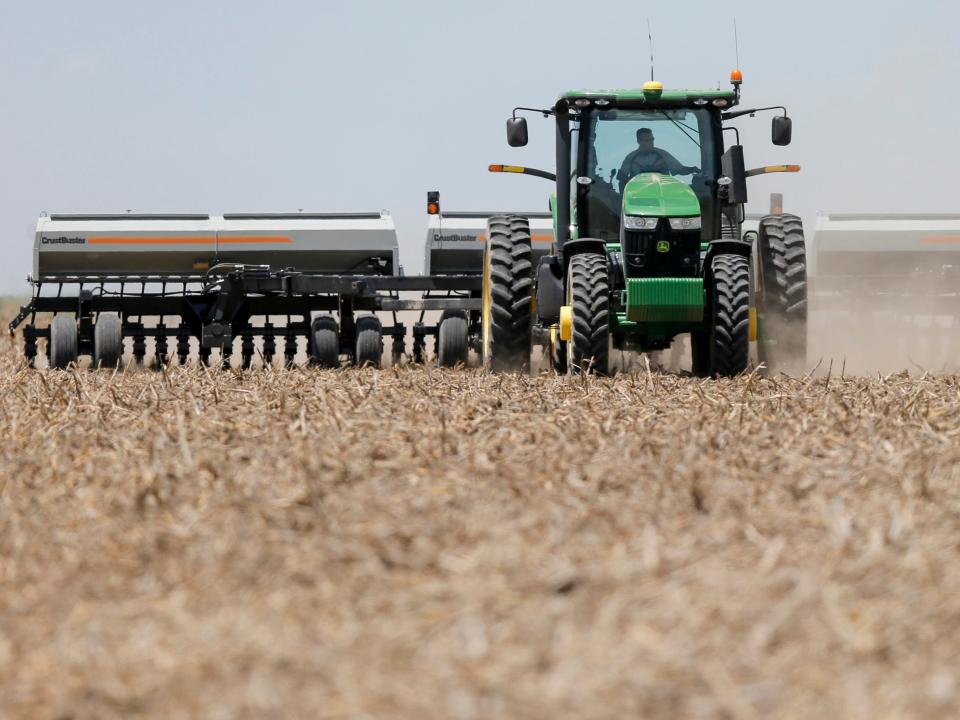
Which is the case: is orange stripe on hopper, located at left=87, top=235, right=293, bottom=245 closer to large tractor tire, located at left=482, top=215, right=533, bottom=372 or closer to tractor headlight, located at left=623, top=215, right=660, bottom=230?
large tractor tire, located at left=482, top=215, right=533, bottom=372

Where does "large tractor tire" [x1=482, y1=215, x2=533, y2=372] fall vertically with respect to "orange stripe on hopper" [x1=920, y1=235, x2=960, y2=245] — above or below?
below

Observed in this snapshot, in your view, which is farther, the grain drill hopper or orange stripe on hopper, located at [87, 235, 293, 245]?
orange stripe on hopper, located at [87, 235, 293, 245]

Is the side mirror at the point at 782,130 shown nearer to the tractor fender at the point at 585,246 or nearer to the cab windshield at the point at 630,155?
the cab windshield at the point at 630,155

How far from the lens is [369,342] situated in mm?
13273

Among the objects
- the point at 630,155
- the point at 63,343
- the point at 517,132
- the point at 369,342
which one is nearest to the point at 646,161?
the point at 630,155

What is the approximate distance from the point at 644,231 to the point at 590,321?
78cm

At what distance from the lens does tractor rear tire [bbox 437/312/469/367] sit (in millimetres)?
12945

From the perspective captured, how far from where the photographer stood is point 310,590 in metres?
3.76

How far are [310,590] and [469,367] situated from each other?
9.52m

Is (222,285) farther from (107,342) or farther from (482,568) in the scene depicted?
(482,568)

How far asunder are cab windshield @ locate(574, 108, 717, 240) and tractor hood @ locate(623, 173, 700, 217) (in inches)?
14.1

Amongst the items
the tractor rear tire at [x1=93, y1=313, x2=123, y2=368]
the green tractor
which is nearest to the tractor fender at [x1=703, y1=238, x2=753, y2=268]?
the green tractor

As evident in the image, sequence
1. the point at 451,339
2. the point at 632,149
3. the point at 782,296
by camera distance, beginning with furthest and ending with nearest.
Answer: the point at 451,339
the point at 632,149
the point at 782,296

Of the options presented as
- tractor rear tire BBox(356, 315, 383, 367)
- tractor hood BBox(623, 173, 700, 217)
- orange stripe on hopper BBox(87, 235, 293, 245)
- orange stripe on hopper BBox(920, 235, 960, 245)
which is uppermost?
tractor hood BBox(623, 173, 700, 217)
